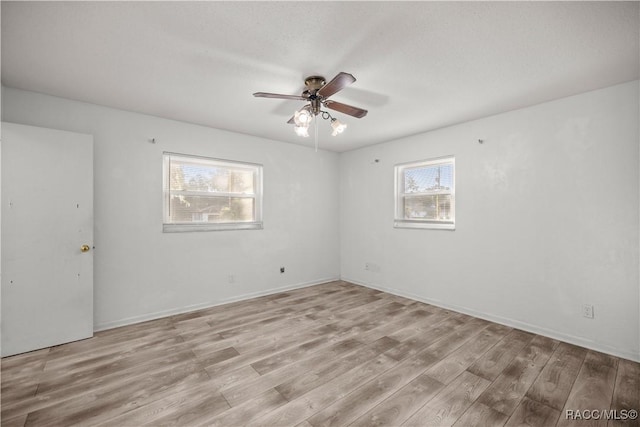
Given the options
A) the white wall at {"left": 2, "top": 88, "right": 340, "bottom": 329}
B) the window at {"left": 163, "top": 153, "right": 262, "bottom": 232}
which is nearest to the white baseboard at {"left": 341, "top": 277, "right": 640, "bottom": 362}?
the white wall at {"left": 2, "top": 88, "right": 340, "bottom": 329}

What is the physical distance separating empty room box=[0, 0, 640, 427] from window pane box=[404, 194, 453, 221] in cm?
3

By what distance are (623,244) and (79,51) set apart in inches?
193

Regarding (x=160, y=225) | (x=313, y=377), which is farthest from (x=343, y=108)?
(x=160, y=225)

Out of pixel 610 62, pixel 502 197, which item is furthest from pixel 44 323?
pixel 610 62

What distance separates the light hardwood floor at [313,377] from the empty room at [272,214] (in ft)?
0.07

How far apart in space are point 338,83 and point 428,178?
2.72 m

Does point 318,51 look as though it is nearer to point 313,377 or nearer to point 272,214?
point 313,377

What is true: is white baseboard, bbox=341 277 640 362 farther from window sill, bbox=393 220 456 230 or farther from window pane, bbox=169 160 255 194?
window pane, bbox=169 160 255 194

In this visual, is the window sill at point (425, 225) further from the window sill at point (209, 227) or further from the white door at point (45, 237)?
the white door at point (45, 237)

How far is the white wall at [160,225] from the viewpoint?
10.2ft

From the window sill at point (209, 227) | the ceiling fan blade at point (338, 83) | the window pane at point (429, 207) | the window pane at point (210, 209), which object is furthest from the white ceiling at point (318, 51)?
the window sill at point (209, 227)

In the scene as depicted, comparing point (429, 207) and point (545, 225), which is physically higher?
point (429, 207)

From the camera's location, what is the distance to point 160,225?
3.52 metres

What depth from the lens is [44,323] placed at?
2664 millimetres
